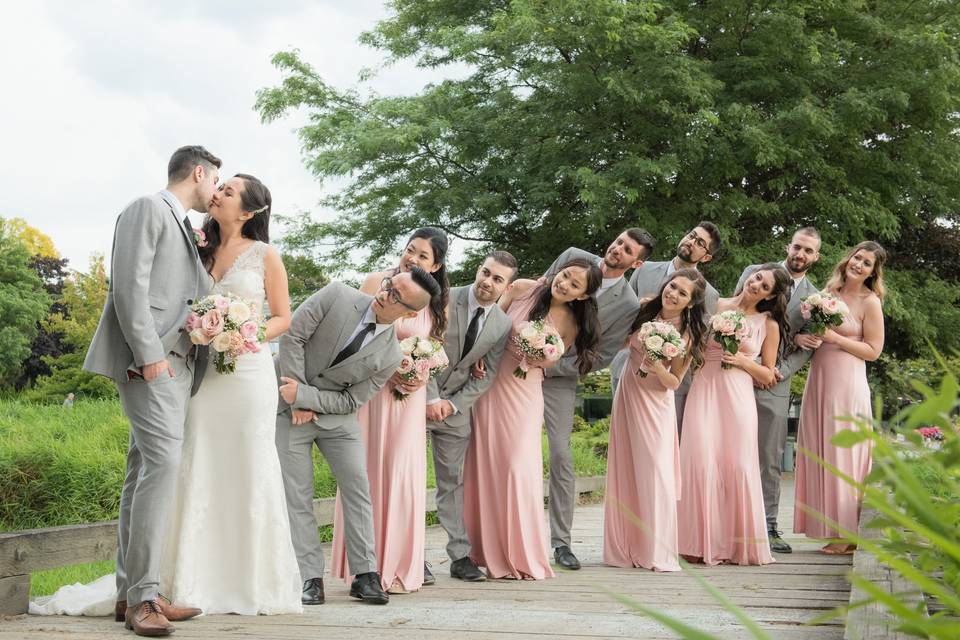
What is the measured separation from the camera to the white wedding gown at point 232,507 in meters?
5.20

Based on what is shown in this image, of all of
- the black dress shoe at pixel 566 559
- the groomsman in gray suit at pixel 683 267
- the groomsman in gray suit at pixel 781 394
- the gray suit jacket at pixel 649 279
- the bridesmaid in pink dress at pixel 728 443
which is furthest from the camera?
the groomsman in gray suit at pixel 781 394

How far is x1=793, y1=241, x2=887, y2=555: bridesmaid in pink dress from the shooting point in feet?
26.8

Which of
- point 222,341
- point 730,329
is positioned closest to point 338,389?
point 222,341

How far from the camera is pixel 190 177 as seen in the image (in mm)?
5055

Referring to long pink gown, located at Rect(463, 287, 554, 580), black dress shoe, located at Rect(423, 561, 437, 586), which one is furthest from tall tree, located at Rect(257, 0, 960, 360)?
black dress shoe, located at Rect(423, 561, 437, 586)

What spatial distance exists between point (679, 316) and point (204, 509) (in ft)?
12.2

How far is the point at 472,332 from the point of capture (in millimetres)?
7008

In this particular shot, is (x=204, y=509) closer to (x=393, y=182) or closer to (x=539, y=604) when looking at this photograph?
(x=539, y=604)

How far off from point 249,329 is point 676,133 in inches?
558

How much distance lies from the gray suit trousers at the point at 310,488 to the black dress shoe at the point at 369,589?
0.12 feet

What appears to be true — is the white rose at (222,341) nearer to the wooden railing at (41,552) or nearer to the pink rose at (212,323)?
the pink rose at (212,323)

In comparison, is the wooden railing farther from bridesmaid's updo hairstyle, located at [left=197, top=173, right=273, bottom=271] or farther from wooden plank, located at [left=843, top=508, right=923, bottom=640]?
wooden plank, located at [left=843, top=508, right=923, bottom=640]

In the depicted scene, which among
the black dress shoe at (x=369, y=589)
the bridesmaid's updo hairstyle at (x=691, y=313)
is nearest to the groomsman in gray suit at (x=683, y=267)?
the bridesmaid's updo hairstyle at (x=691, y=313)

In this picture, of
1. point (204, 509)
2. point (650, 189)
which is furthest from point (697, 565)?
point (650, 189)
